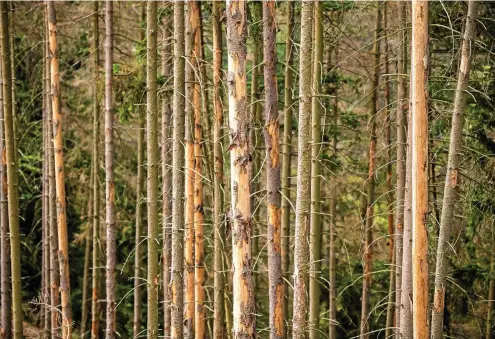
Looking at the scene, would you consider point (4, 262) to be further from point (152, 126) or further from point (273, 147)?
point (273, 147)

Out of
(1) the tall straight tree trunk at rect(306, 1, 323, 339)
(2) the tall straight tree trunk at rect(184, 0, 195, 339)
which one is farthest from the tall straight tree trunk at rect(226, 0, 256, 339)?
(2) the tall straight tree trunk at rect(184, 0, 195, 339)

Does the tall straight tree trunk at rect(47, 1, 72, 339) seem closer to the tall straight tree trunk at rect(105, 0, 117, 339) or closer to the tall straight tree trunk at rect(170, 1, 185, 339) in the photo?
the tall straight tree trunk at rect(105, 0, 117, 339)

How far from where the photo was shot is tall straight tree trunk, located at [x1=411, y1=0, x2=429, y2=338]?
6.91 metres

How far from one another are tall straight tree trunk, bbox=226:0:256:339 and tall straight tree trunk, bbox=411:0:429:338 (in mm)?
1857

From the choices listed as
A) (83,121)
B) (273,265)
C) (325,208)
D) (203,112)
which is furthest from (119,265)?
(273,265)

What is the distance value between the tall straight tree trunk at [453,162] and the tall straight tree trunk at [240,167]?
2.31m

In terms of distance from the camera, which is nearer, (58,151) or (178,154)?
(178,154)

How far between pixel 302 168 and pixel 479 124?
183 inches

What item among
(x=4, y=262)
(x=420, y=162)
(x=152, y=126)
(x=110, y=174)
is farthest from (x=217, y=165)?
(x=4, y=262)

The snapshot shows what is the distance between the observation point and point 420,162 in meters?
7.04

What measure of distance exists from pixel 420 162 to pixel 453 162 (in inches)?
23.4

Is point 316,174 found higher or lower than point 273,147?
lower

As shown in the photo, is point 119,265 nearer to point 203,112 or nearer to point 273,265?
point 203,112

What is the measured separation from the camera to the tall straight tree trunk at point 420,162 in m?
6.91
